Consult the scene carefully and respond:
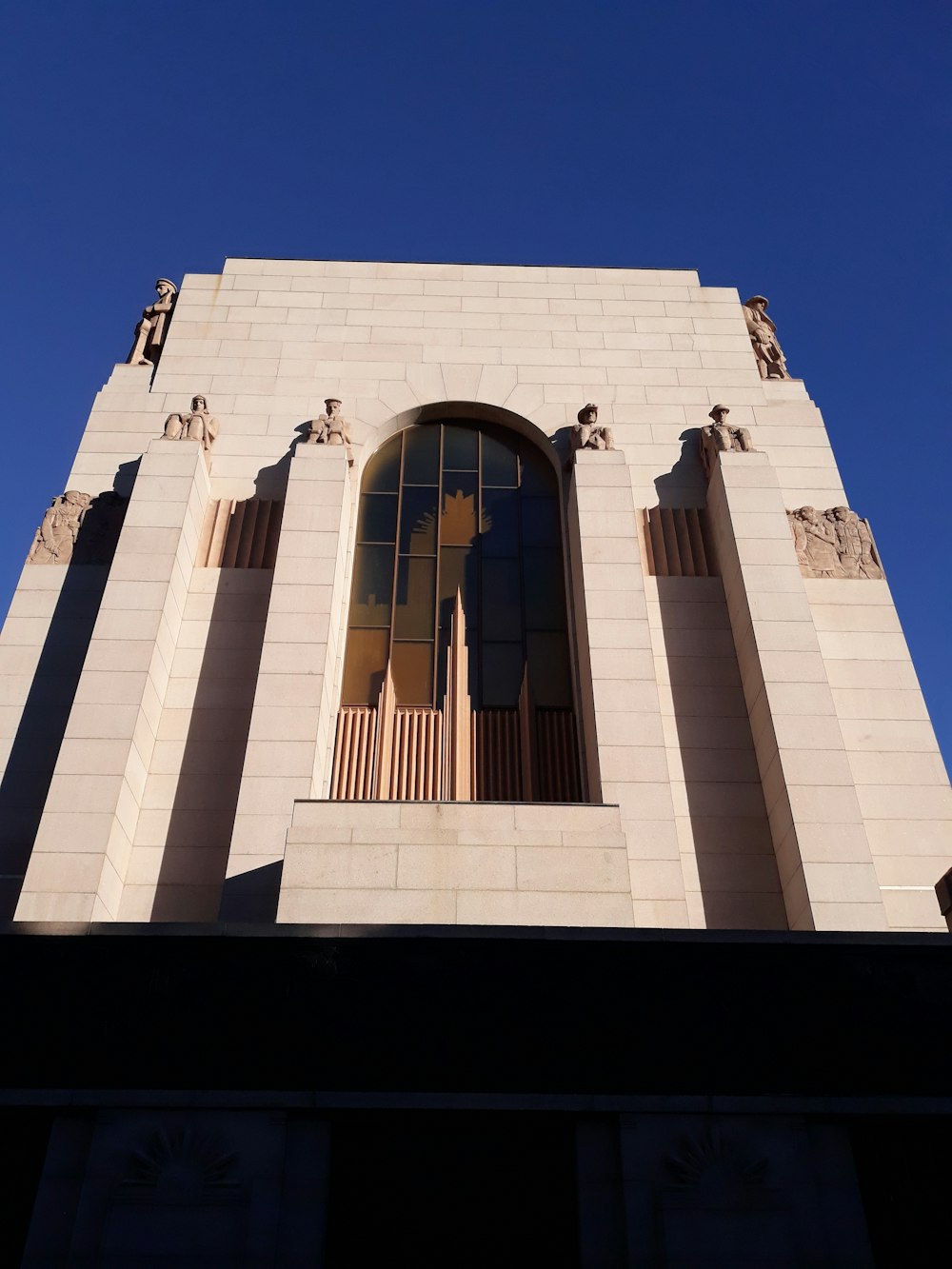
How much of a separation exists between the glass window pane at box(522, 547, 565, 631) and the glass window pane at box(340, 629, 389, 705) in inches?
105

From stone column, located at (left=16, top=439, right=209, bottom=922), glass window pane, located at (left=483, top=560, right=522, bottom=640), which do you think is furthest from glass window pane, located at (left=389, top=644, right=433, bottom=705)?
stone column, located at (left=16, top=439, right=209, bottom=922)

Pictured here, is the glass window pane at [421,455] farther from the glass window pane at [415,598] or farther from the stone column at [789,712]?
the stone column at [789,712]

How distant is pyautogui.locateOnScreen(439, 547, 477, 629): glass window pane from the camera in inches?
707

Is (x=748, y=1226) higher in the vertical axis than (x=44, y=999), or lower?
lower

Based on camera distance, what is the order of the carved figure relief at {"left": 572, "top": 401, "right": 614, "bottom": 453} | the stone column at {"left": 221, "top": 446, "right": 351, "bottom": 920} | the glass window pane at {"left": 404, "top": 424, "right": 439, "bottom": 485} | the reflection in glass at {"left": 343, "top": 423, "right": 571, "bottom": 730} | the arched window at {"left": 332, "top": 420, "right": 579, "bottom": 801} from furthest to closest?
the glass window pane at {"left": 404, "top": 424, "right": 439, "bottom": 485} → the carved figure relief at {"left": 572, "top": 401, "right": 614, "bottom": 453} → the reflection in glass at {"left": 343, "top": 423, "right": 571, "bottom": 730} → the arched window at {"left": 332, "top": 420, "right": 579, "bottom": 801} → the stone column at {"left": 221, "top": 446, "right": 351, "bottom": 920}

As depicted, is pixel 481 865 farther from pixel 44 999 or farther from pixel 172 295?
pixel 172 295

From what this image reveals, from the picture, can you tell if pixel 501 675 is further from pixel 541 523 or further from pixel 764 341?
pixel 764 341

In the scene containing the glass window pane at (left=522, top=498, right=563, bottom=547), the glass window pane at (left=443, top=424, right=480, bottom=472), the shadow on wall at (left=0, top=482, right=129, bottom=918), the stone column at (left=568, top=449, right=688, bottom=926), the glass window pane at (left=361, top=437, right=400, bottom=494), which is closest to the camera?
the stone column at (left=568, top=449, right=688, bottom=926)

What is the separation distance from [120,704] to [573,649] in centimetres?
Result: 739

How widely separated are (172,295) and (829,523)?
49.1 feet

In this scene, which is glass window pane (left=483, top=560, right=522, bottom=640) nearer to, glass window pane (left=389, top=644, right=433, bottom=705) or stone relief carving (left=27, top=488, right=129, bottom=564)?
glass window pane (left=389, top=644, right=433, bottom=705)

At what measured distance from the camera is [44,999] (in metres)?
10.2

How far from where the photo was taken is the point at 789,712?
14797 mm

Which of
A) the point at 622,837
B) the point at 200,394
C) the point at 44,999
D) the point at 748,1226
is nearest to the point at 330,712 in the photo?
the point at 622,837
